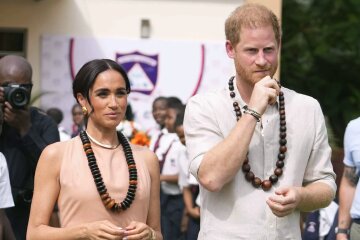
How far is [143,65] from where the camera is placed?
53.5ft

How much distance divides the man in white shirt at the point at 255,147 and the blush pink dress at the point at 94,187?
0.35 metres

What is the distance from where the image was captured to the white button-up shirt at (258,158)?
4.64 meters

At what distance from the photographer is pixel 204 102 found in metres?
4.82

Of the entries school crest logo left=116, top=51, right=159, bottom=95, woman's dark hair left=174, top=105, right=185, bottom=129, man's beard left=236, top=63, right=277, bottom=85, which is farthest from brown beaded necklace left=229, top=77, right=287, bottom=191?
school crest logo left=116, top=51, right=159, bottom=95

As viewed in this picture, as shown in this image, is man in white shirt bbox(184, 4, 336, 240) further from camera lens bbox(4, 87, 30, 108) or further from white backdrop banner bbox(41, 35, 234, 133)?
white backdrop banner bbox(41, 35, 234, 133)

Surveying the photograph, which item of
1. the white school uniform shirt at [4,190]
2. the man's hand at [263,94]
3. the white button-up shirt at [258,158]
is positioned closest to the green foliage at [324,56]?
the white school uniform shirt at [4,190]

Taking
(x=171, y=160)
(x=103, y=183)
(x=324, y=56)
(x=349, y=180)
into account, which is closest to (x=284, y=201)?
(x=103, y=183)

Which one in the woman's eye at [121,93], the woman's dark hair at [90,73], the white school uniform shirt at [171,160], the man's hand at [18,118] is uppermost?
the woman's dark hair at [90,73]

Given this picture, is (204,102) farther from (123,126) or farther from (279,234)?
(123,126)

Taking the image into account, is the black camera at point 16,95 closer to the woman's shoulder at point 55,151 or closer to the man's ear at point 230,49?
the woman's shoulder at point 55,151

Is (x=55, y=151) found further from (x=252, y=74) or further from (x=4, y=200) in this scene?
(x=4, y=200)

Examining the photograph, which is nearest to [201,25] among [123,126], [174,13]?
[174,13]

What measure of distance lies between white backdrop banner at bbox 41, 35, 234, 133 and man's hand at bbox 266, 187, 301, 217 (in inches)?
456

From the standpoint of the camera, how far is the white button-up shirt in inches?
183
